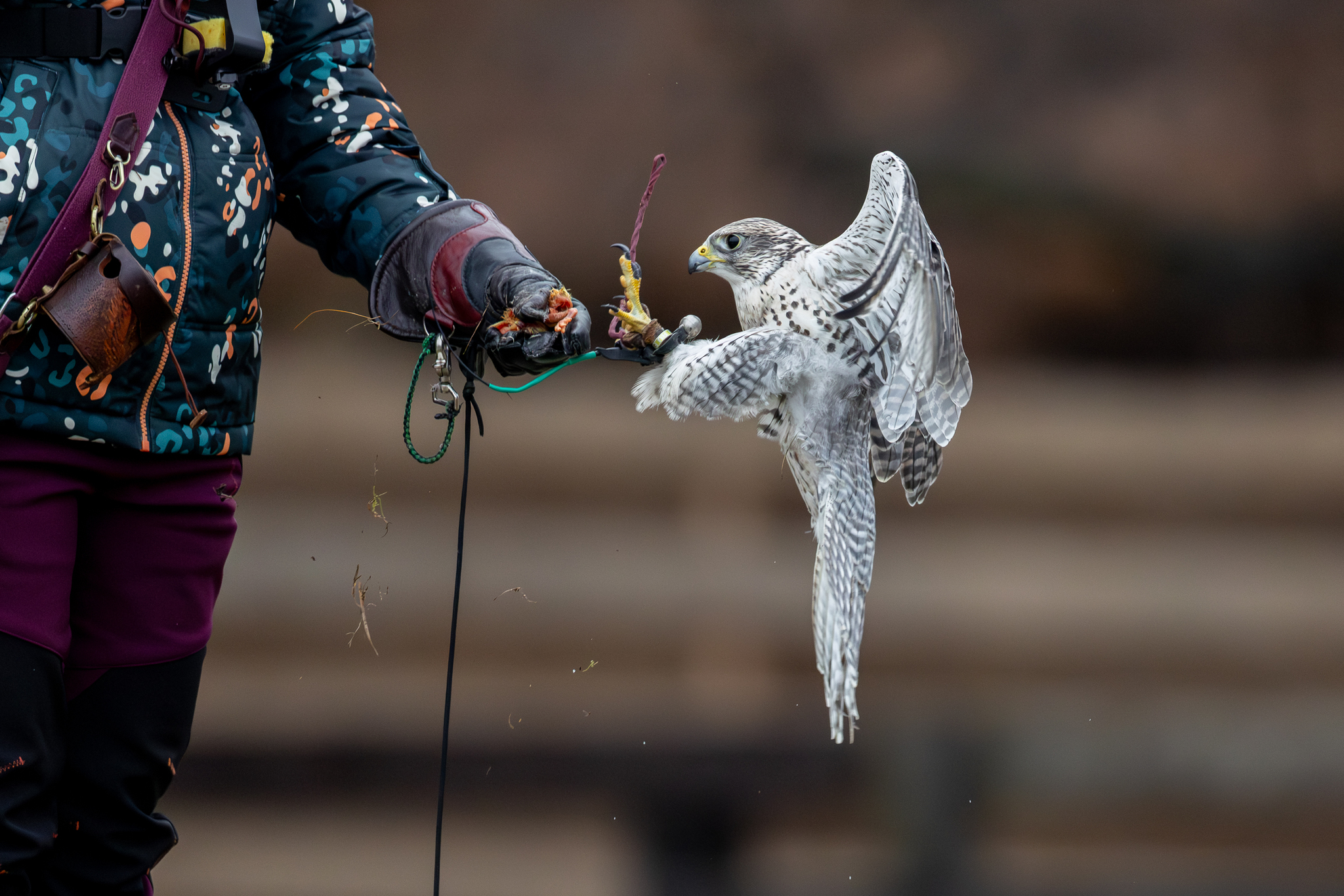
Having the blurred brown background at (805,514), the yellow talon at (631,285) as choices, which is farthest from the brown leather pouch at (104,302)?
the blurred brown background at (805,514)

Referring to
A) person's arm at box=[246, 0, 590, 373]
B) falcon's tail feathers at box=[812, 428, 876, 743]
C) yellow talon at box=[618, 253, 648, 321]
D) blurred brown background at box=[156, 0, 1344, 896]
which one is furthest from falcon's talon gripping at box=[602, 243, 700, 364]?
blurred brown background at box=[156, 0, 1344, 896]

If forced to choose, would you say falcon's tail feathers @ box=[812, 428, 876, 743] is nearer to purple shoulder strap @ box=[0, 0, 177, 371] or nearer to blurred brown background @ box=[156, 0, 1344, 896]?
purple shoulder strap @ box=[0, 0, 177, 371]

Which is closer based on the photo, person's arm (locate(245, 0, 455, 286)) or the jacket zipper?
the jacket zipper

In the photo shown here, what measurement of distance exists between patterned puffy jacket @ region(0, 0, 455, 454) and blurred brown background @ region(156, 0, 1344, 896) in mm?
1242

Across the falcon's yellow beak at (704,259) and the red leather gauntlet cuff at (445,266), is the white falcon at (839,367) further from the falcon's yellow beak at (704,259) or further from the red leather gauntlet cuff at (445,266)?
the red leather gauntlet cuff at (445,266)

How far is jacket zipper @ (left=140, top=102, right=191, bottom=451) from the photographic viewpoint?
0.96 metres

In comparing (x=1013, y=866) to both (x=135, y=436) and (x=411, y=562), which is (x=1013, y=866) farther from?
(x=135, y=436)

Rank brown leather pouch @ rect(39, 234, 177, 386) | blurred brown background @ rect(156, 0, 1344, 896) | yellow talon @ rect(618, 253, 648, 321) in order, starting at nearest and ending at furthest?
brown leather pouch @ rect(39, 234, 177, 386), yellow talon @ rect(618, 253, 648, 321), blurred brown background @ rect(156, 0, 1344, 896)

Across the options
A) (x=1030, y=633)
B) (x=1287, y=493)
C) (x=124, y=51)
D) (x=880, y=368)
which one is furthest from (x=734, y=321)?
(x=124, y=51)

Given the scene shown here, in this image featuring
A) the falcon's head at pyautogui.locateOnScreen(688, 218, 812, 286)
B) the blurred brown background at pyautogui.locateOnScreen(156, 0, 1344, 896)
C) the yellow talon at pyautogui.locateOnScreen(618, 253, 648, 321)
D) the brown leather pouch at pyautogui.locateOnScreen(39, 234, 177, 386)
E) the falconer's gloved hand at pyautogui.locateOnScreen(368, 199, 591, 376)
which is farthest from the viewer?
the blurred brown background at pyautogui.locateOnScreen(156, 0, 1344, 896)

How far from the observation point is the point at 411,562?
8.15 ft

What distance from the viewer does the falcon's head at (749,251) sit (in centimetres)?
129

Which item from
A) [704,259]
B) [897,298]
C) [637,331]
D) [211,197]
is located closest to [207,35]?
[211,197]

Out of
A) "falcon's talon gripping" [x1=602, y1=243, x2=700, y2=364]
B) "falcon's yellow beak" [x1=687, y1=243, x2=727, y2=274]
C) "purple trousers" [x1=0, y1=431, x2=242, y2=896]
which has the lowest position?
"purple trousers" [x1=0, y1=431, x2=242, y2=896]
